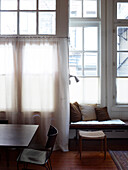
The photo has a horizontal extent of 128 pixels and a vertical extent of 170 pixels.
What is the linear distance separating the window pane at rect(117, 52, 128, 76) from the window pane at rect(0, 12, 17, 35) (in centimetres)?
260

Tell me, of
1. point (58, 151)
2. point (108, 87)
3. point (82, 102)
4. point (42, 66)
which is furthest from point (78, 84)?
point (58, 151)

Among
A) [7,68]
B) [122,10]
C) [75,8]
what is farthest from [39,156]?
[122,10]

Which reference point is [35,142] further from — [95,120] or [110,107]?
[110,107]

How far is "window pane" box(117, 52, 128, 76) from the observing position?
14.6 ft

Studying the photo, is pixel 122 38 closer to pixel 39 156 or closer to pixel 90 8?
pixel 90 8

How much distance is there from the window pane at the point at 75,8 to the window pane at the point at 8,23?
146 centimetres

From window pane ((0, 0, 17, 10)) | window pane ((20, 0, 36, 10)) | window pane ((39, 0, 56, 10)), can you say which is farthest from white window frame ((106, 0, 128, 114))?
window pane ((0, 0, 17, 10))

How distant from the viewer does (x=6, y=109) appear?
12.3ft

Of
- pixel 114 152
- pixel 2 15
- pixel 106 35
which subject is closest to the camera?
pixel 114 152

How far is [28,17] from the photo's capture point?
391 cm

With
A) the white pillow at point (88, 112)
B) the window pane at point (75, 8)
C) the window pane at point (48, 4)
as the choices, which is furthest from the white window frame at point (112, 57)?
the window pane at point (48, 4)

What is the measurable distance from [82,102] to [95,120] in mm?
566

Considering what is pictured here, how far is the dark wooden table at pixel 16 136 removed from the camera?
210cm

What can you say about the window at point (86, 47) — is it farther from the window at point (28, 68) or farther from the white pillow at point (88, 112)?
the window at point (28, 68)
